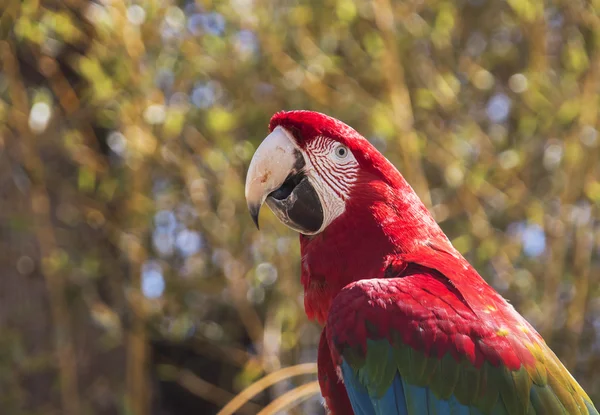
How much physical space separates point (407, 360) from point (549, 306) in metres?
1.52

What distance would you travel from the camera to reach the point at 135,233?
2764 mm

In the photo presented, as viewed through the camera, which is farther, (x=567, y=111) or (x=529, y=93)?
(x=529, y=93)

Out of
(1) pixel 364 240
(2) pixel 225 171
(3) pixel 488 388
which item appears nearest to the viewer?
(3) pixel 488 388

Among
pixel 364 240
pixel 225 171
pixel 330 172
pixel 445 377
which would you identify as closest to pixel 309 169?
pixel 330 172

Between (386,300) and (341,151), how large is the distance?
33 centimetres

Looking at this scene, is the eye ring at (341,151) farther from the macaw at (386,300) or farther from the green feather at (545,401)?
the green feather at (545,401)

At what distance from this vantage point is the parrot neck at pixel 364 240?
1.49 metres

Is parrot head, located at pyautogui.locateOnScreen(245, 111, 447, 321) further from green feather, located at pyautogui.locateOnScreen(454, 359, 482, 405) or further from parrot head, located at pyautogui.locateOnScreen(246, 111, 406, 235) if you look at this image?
green feather, located at pyautogui.locateOnScreen(454, 359, 482, 405)

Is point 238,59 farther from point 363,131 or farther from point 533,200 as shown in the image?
point 533,200

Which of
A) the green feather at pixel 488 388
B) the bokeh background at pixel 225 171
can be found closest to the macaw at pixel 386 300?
the green feather at pixel 488 388

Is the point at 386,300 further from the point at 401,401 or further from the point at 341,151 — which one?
the point at 341,151

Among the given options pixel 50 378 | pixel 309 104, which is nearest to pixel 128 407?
pixel 50 378

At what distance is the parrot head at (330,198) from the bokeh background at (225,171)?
1020 millimetres

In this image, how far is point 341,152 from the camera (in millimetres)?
1544
